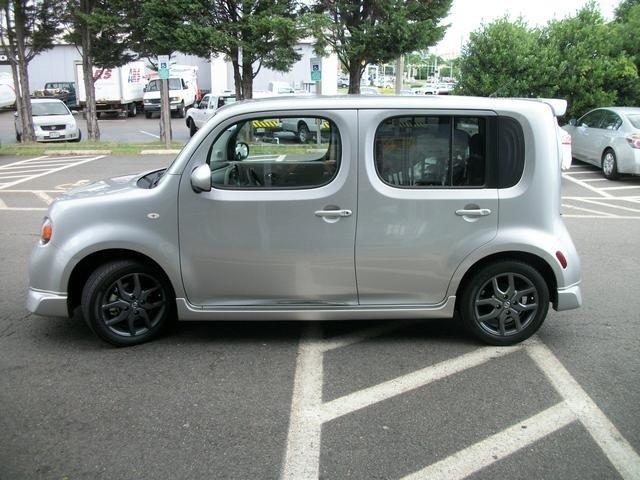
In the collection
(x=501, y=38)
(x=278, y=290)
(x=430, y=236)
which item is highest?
(x=501, y=38)

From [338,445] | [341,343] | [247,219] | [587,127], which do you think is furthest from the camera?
[587,127]

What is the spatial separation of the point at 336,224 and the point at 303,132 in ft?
2.41

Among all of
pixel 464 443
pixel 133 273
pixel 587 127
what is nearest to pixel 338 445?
pixel 464 443

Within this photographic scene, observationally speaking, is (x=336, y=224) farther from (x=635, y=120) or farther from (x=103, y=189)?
(x=635, y=120)

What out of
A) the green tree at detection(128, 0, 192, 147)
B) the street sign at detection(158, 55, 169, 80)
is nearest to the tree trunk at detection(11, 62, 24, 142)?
the green tree at detection(128, 0, 192, 147)

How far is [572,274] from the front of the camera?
14.7 ft

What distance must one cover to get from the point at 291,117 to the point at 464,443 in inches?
95.8

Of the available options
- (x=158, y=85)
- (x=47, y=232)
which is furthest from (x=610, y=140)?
(x=158, y=85)

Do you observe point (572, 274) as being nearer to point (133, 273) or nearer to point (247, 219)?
point (247, 219)

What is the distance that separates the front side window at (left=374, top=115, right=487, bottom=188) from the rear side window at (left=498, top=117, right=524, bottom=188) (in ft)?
0.38

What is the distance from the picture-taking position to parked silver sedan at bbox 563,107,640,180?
505 inches

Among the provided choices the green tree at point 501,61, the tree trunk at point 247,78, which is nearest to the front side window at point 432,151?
the green tree at point 501,61

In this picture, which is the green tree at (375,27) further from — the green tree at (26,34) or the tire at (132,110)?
the tire at (132,110)

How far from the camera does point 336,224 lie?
4.31m
